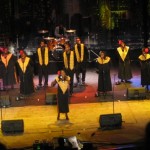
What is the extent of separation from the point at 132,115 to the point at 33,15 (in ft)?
34.5

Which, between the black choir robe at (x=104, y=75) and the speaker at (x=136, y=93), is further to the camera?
the black choir robe at (x=104, y=75)

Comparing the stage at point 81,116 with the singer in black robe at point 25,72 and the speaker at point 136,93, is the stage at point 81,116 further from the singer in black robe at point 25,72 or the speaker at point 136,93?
the singer in black robe at point 25,72

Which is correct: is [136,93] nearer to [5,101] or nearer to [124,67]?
[124,67]

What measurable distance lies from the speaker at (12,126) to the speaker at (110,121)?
2151 millimetres

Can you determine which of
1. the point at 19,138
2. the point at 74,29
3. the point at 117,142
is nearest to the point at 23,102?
the point at 19,138

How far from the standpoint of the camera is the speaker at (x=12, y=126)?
1171cm

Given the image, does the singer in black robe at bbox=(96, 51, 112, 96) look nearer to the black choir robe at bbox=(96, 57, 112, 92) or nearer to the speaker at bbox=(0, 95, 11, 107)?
the black choir robe at bbox=(96, 57, 112, 92)

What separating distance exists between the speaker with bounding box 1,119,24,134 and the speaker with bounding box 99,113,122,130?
215cm

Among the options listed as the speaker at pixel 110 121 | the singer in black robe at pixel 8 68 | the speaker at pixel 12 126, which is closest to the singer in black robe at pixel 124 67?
the singer in black robe at pixel 8 68

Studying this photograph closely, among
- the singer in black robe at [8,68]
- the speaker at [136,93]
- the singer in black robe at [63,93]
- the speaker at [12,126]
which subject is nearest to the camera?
the speaker at [12,126]

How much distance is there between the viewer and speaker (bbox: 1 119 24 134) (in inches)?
461

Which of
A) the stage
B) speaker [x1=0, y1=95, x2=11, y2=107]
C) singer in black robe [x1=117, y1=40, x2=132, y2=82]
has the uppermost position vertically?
singer in black robe [x1=117, y1=40, x2=132, y2=82]

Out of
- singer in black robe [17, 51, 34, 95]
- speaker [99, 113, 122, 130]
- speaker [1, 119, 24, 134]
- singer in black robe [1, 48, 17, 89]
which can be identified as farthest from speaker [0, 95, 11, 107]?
speaker [99, 113, 122, 130]

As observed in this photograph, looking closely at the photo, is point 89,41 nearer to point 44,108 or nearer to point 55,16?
point 55,16
